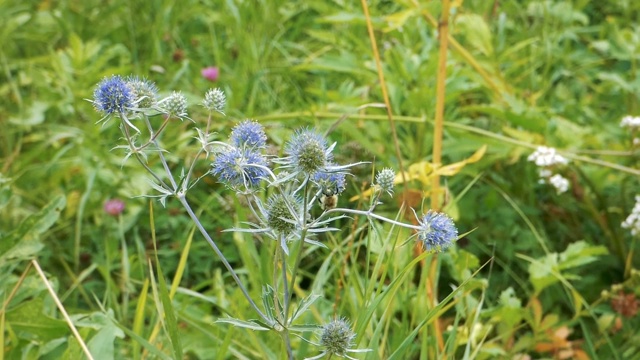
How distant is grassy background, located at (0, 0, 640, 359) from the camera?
194 centimetres

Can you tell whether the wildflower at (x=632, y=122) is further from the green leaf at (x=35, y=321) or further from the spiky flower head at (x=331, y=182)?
the green leaf at (x=35, y=321)

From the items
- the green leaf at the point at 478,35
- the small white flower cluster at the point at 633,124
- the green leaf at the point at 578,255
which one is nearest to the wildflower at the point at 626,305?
the green leaf at the point at 578,255

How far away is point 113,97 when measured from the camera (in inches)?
45.9

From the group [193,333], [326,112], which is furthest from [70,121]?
[193,333]

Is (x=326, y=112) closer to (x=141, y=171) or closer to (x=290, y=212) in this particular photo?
(x=141, y=171)

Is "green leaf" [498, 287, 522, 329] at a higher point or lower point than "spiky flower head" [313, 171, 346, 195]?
lower

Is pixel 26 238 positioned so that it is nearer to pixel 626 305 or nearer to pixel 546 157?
pixel 546 157

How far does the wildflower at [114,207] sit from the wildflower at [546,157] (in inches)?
45.4

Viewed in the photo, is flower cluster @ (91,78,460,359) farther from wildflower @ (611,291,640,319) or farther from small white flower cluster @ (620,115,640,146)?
small white flower cluster @ (620,115,640,146)

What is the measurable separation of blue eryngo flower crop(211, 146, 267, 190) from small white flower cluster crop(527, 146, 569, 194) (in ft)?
4.09

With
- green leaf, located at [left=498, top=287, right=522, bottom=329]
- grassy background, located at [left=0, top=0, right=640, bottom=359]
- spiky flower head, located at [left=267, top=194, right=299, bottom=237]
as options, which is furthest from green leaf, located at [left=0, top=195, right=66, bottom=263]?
green leaf, located at [left=498, top=287, right=522, bottom=329]

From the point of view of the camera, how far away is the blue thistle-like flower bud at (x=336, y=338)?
1269mm

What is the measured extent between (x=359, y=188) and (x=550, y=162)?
54cm

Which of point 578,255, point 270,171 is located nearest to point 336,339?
point 270,171
